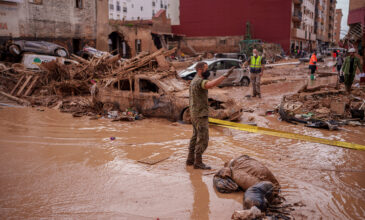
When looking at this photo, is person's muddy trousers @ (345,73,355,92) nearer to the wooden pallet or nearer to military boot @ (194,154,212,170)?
military boot @ (194,154,212,170)

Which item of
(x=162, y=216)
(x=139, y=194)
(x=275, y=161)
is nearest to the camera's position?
(x=162, y=216)

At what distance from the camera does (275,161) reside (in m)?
5.37

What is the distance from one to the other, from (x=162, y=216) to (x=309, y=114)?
6.91 metres

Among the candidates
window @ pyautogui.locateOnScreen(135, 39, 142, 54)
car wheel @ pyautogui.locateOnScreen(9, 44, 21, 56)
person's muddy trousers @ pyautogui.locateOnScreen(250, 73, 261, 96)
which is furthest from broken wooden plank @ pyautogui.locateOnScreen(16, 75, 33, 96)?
window @ pyautogui.locateOnScreen(135, 39, 142, 54)

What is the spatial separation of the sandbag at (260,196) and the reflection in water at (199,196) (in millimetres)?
554

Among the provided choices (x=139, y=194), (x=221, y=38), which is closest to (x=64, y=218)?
(x=139, y=194)

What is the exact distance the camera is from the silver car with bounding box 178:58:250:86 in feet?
46.6

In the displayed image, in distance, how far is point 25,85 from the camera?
13.6 metres

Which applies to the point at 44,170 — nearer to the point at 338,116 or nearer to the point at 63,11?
the point at 338,116

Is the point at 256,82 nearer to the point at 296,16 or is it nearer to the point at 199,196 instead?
the point at 199,196

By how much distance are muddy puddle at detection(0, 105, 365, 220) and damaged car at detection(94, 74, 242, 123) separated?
51cm

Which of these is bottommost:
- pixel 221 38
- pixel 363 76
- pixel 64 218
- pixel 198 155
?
pixel 64 218

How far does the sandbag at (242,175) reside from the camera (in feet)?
13.1

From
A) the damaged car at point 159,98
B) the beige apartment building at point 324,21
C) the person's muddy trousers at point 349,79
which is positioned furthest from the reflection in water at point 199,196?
the beige apartment building at point 324,21
